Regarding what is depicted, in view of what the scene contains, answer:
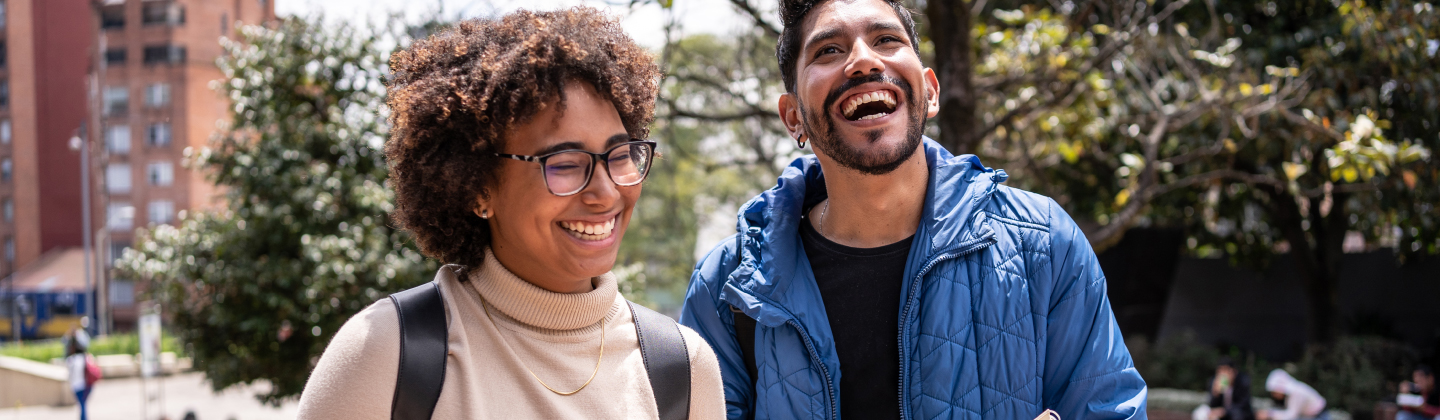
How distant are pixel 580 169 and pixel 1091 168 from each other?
9455mm

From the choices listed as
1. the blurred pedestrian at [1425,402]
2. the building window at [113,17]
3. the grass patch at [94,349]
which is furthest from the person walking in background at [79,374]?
the building window at [113,17]

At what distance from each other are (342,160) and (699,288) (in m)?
6.97

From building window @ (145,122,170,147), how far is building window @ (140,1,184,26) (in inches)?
141

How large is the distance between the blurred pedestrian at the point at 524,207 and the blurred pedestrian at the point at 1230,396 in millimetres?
9150

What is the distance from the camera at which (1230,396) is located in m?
9.29

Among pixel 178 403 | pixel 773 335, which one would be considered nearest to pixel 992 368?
pixel 773 335

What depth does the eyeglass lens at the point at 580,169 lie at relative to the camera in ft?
5.03

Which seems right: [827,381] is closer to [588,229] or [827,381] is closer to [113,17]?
[588,229]

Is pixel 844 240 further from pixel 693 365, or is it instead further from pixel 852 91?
pixel 693 365

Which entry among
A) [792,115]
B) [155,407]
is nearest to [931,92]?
[792,115]

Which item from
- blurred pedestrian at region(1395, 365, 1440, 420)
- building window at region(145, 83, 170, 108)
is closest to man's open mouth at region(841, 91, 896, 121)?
blurred pedestrian at region(1395, 365, 1440, 420)

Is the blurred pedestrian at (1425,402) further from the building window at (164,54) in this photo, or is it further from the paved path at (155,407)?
the building window at (164,54)

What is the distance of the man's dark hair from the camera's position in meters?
2.35

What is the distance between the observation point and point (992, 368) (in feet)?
6.47
